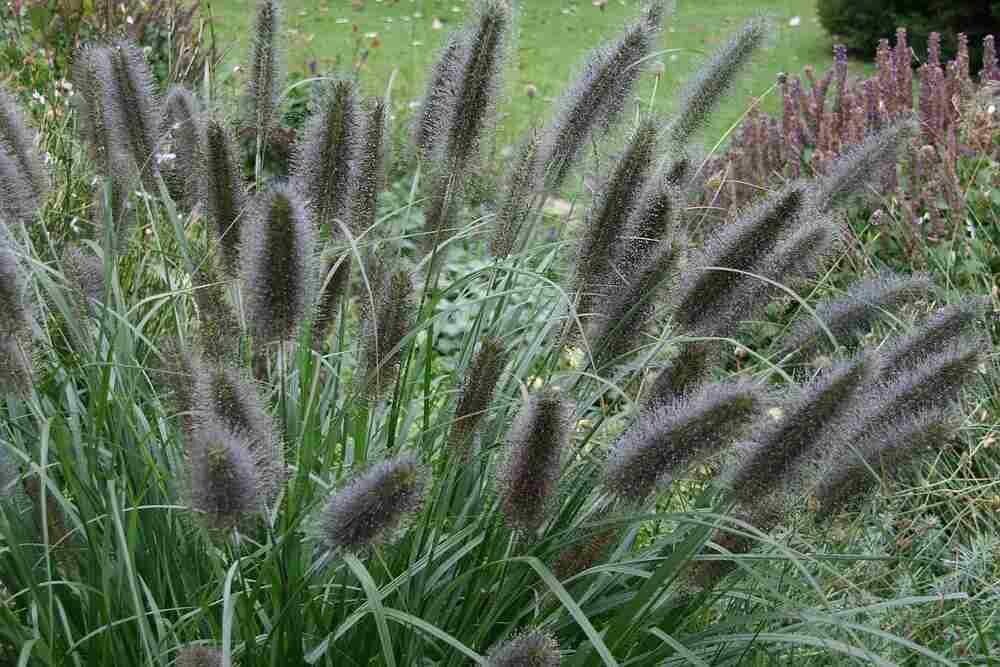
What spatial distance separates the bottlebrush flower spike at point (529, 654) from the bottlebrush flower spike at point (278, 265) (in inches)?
26.1

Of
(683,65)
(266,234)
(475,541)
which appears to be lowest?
(683,65)

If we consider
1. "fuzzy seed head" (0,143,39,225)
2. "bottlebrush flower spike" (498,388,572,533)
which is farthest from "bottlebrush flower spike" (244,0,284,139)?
"bottlebrush flower spike" (498,388,572,533)

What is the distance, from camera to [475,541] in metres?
2.14

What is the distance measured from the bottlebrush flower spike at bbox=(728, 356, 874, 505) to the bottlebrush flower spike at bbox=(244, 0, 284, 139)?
4.53 feet

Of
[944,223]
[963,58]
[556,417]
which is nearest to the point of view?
[556,417]

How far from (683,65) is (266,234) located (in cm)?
1235

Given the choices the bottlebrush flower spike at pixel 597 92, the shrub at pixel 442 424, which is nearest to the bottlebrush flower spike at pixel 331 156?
the shrub at pixel 442 424

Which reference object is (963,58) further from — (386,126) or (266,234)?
(266,234)

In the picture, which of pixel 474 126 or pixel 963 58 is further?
pixel 963 58

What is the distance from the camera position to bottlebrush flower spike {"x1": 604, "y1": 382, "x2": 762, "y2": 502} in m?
1.74

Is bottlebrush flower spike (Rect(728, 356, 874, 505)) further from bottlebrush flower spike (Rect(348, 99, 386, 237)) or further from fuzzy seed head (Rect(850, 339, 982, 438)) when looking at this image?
bottlebrush flower spike (Rect(348, 99, 386, 237))

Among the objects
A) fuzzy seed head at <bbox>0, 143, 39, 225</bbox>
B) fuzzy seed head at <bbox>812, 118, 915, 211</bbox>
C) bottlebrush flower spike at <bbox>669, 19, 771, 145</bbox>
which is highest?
bottlebrush flower spike at <bbox>669, 19, 771, 145</bbox>

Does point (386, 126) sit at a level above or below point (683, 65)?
above

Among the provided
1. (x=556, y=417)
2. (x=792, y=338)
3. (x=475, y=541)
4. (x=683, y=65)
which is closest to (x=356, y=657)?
(x=475, y=541)
